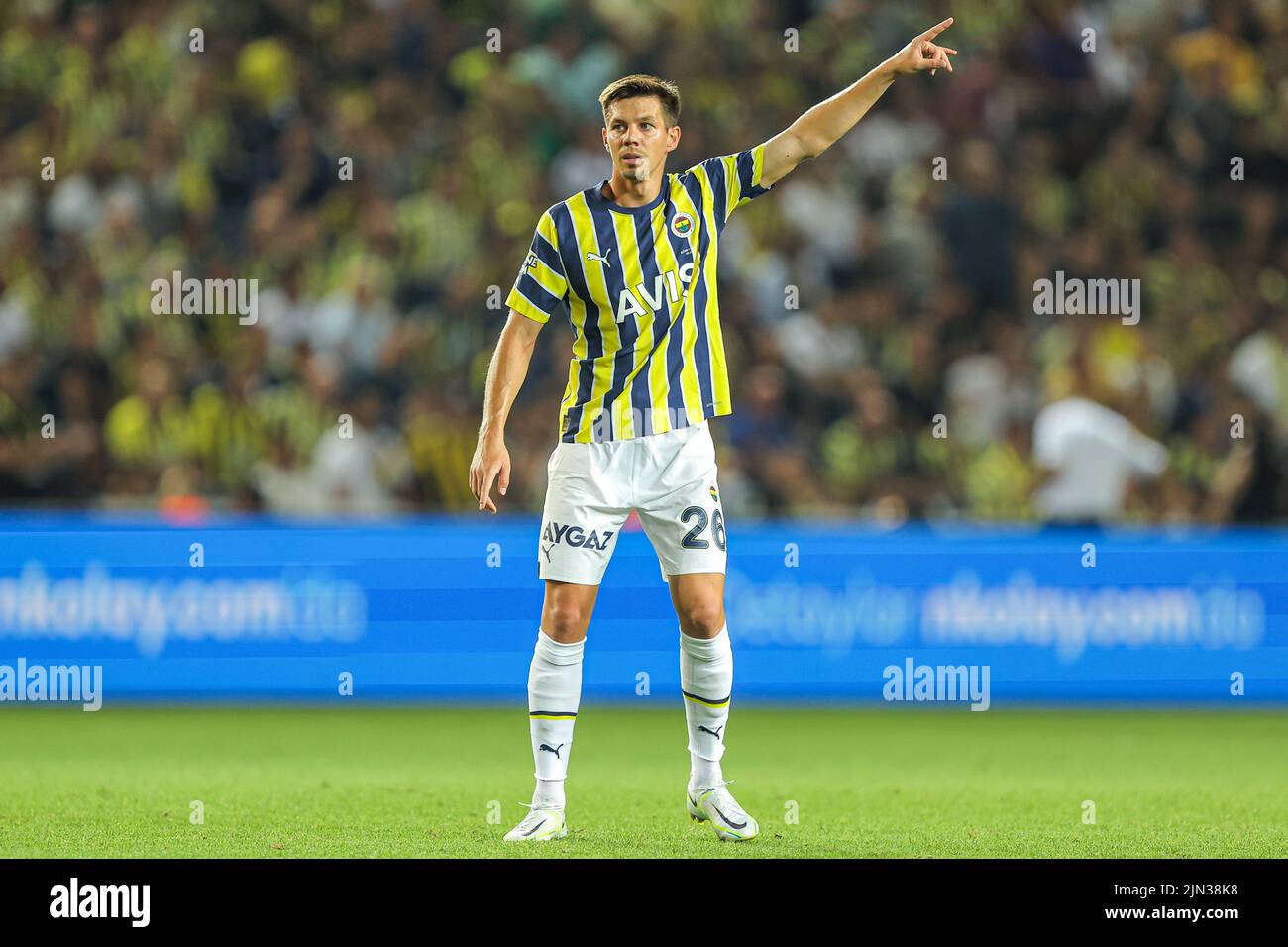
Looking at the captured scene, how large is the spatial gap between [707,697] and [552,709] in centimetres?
52

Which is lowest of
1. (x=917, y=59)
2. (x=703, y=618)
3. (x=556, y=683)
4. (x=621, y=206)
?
(x=556, y=683)

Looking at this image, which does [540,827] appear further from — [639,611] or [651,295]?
[639,611]

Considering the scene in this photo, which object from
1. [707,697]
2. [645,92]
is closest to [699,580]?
[707,697]

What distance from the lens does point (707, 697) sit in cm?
624

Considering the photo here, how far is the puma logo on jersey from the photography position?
6098 millimetres

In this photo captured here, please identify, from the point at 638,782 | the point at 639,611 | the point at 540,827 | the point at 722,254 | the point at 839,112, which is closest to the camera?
the point at 540,827

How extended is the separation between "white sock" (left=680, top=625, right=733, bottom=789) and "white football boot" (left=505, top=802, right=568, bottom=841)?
1.59 feet

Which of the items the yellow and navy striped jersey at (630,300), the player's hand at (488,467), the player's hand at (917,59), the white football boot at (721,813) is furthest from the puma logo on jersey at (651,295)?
the white football boot at (721,813)

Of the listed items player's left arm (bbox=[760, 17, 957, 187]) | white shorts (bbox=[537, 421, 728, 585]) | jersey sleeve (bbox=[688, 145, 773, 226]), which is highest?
player's left arm (bbox=[760, 17, 957, 187])

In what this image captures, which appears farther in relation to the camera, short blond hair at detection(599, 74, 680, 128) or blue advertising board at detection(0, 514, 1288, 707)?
blue advertising board at detection(0, 514, 1288, 707)

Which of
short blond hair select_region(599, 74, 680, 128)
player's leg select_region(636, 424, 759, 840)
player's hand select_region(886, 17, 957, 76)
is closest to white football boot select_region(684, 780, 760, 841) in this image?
player's leg select_region(636, 424, 759, 840)

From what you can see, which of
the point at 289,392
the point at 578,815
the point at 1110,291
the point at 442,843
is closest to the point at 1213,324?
the point at 1110,291

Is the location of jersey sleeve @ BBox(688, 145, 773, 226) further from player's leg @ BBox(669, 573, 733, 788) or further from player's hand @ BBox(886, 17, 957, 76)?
player's leg @ BBox(669, 573, 733, 788)
